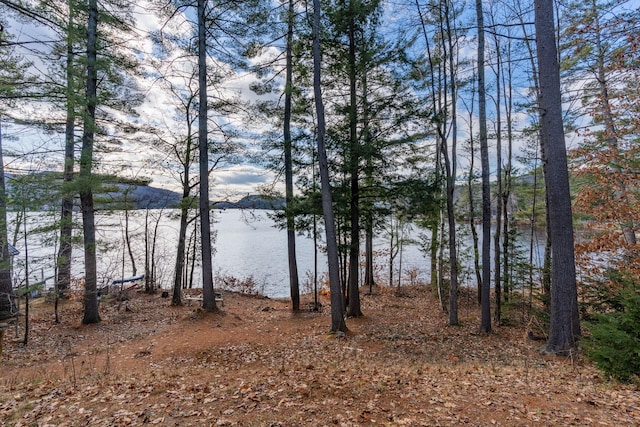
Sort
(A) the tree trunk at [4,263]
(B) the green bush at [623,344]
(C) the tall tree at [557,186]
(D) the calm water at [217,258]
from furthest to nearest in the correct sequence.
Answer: (D) the calm water at [217,258]
(A) the tree trunk at [4,263]
(C) the tall tree at [557,186]
(B) the green bush at [623,344]

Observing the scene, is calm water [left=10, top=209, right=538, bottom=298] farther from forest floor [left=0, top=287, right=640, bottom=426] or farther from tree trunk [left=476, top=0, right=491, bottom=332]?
tree trunk [left=476, top=0, right=491, bottom=332]

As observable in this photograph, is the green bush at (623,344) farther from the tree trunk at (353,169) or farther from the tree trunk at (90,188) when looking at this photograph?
the tree trunk at (90,188)

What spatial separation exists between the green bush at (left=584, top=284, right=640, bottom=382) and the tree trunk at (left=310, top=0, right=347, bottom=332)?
4.81 metres

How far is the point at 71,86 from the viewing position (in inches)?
283

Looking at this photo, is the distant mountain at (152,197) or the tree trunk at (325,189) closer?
the tree trunk at (325,189)

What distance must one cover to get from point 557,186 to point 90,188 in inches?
432

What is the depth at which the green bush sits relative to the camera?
3486mm

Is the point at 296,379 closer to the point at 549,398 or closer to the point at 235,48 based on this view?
the point at 549,398

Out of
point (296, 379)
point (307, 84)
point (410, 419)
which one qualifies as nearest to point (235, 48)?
point (307, 84)

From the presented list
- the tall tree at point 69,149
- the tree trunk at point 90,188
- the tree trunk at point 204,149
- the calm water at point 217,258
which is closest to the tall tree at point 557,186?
the calm water at point 217,258

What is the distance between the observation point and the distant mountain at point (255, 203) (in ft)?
31.1

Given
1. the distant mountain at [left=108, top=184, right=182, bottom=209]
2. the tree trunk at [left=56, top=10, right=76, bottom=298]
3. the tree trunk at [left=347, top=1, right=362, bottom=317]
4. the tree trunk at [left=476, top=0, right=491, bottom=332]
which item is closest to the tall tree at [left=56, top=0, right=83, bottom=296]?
the tree trunk at [left=56, top=10, right=76, bottom=298]

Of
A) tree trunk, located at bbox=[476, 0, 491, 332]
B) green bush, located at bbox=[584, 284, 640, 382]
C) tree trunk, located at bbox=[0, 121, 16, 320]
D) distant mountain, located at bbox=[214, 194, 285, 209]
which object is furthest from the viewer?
Answer: distant mountain, located at bbox=[214, 194, 285, 209]

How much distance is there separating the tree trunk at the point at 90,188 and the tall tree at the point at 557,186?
35.1ft
